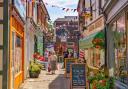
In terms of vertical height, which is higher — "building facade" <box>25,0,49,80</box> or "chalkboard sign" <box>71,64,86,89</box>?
"building facade" <box>25,0,49,80</box>

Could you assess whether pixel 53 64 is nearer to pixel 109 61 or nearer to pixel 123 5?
pixel 109 61

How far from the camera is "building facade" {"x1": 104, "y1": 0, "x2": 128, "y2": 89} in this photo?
13.1 meters

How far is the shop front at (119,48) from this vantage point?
1308 cm

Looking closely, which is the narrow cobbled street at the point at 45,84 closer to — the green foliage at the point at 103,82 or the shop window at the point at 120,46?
the shop window at the point at 120,46

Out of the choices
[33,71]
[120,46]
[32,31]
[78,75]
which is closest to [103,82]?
[120,46]

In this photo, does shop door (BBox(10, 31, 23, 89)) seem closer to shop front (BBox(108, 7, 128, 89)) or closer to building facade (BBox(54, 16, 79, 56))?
shop front (BBox(108, 7, 128, 89))

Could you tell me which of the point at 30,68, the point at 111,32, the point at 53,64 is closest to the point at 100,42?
the point at 111,32

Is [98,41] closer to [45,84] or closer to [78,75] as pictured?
[78,75]

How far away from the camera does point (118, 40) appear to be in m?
14.9

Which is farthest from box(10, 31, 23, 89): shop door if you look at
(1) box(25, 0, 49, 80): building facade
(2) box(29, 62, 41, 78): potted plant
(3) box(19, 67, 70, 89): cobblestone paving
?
(1) box(25, 0, 49, 80): building facade

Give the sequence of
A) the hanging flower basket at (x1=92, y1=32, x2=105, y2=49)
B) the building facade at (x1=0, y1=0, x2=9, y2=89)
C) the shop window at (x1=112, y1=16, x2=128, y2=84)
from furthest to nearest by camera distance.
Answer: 1. the hanging flower basket at (x1=92, y1=32, x2=105, y2=49)
2. the building facade at (x1=0, y1=0, x2=9, y2=89)
3. the shop window at (x1=112, y1=16, x2=128, y2=84)

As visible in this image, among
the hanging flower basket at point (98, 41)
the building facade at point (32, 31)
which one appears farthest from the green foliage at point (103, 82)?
the building facade at point (32, 31)

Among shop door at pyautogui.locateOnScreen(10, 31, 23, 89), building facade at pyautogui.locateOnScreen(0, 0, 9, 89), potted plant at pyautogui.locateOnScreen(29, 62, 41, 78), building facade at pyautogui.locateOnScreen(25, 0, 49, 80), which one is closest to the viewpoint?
building facade at pyautogui.locateOnScreen(0, 0, 9, 89)

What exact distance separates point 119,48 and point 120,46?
345mm
